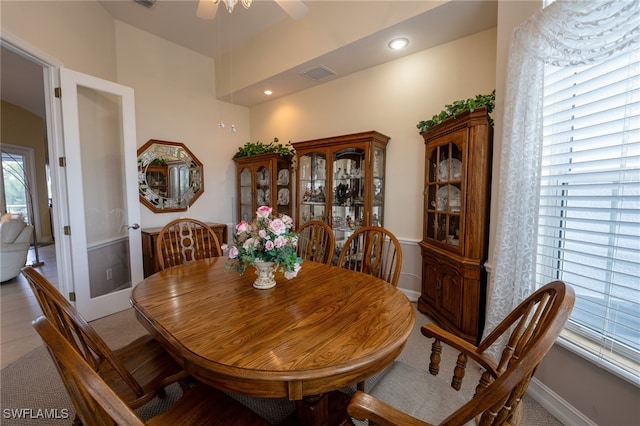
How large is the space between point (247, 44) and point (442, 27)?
255 centimetres

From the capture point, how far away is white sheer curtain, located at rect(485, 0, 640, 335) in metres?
1.28

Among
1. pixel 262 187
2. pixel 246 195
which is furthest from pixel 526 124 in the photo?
pixel 246 195

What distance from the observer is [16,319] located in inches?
108

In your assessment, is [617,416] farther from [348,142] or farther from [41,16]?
[41,16]

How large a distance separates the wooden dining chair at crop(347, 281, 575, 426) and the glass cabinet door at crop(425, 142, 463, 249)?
1.30 m

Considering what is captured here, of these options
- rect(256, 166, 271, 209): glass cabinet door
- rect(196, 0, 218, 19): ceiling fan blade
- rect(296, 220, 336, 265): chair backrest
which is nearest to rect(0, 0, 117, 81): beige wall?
rect(196, 0, 218, 19): ceiling fan blade

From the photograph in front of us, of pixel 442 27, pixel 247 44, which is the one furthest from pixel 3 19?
pixel 442 27

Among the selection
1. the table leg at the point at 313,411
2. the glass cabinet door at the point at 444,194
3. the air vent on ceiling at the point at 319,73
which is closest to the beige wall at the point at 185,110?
the air vent on ceiling at the point at 319,73

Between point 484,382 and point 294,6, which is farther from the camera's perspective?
point 294,6

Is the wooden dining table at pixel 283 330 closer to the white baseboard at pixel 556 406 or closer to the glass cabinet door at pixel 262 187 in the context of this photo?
the white baseboard at pixel 556 406

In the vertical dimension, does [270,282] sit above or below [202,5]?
below

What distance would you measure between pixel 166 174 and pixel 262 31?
231 centimetres

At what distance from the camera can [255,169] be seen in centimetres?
400

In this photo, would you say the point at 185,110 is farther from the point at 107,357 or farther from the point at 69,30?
the point at 107,357
